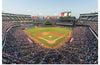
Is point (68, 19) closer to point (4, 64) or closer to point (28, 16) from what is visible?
point (28, 16)

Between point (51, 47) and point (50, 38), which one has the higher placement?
point (50, 38)

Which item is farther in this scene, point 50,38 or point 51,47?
point 50,38

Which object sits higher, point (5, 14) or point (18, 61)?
point (5, 14)

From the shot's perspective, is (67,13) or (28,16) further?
(28,16)

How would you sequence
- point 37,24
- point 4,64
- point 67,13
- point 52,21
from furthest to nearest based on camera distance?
point 52,21 < point 37,24 < point 67,13 < point 4,64

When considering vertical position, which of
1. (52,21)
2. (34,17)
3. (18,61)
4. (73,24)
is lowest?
(18,61)

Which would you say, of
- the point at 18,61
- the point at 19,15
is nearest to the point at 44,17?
the point at 19,15

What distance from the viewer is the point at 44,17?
99062 millimetres

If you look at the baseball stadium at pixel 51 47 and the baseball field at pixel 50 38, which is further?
the baseball field at pixel 50 38

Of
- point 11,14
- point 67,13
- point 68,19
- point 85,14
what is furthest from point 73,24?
point 11,14

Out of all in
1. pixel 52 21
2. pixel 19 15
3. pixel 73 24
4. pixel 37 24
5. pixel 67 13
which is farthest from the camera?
pixel 52 21

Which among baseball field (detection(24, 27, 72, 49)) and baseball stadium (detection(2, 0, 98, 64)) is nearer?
baseball stadium (detection(2, 0, 98, 64))

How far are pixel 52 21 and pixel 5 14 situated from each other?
58268 millimetres

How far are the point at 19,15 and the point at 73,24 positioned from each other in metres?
68.3
